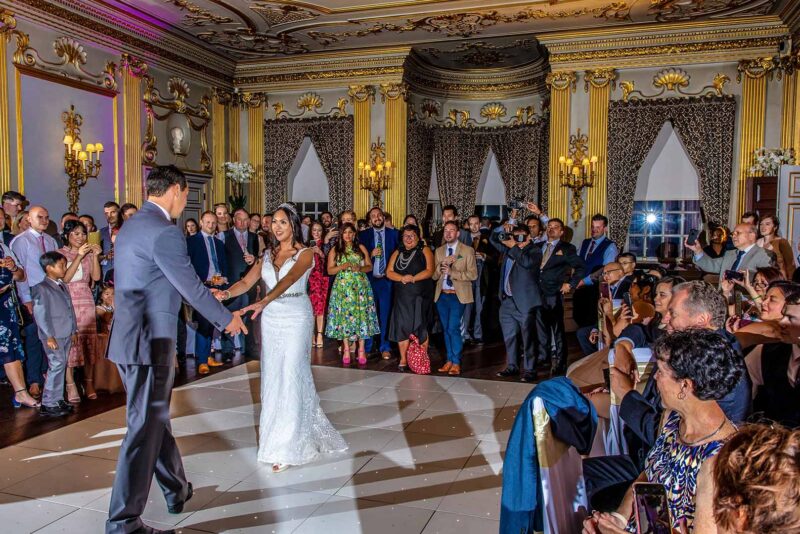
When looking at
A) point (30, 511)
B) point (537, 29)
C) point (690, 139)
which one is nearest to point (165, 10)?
point (537, 29)

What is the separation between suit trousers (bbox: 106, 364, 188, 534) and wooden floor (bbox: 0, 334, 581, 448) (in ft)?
6.40

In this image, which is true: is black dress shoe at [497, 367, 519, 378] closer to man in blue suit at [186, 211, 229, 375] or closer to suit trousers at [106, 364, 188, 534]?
man in blue suit at [186, 211, 229, 375]

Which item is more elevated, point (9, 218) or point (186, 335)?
point (9, 218)

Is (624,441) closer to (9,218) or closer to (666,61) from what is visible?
(9,218)

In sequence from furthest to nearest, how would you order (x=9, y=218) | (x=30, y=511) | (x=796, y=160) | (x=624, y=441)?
(x=796, y=160)
(x=9, y=218)
(x=30, y=511)
(x=624, y=441)

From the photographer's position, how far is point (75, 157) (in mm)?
7762

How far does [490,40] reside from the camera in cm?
992

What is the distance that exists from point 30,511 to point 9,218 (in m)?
3.92

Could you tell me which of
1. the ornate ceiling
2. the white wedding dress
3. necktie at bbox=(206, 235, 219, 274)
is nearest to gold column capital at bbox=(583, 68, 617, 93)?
the ornate ceiling

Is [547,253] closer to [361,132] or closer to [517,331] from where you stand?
[517,331]

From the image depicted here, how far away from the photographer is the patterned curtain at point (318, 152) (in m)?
10.9

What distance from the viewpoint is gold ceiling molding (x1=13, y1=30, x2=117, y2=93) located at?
7.25 metres

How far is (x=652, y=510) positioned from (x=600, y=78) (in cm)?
914

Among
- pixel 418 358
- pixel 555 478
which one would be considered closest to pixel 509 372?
pixel 418 358
